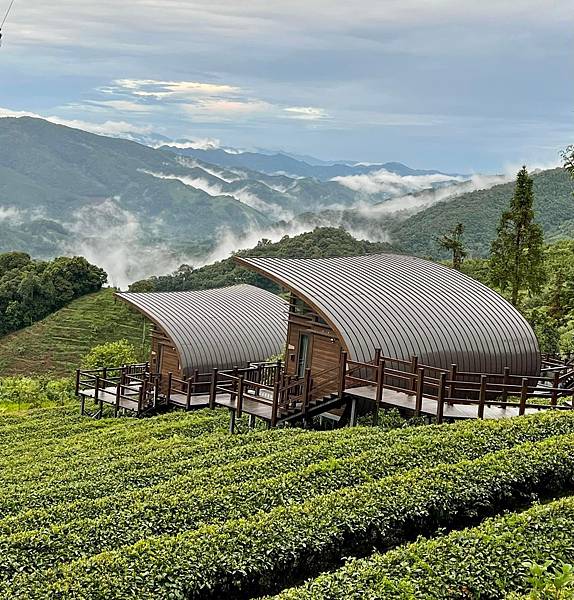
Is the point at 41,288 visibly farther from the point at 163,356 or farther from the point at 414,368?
the point at 414,368

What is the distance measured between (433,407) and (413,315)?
14.8 feet

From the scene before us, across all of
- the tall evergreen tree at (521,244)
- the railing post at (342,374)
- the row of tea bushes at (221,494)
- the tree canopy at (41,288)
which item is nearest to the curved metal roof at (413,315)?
the railing post at (342,374)

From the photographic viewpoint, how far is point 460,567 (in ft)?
28.2

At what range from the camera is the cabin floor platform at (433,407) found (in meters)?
16.9

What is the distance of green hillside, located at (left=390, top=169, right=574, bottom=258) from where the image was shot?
278 feet

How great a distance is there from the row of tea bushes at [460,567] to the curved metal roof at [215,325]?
57.4 ft

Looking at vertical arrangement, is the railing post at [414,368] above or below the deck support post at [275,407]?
above

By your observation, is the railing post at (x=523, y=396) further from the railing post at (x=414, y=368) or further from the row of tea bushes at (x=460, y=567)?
the row of tea bushes at (x=460, y=567)

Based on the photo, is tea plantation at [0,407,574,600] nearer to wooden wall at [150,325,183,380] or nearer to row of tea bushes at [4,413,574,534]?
row of tea bushes at [4,413,574,534]

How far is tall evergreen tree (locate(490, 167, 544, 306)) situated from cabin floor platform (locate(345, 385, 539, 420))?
17.7m

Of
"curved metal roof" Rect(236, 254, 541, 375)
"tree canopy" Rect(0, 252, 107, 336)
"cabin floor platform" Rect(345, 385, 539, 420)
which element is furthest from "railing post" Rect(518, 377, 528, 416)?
"tree canopy" Rect(0, 252, 107, 336)

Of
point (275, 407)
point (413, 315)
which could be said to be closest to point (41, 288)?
point (413, 315)

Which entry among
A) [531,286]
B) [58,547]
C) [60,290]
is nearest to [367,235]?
[60,290]

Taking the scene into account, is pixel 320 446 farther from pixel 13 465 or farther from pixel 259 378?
pixel 259 378
